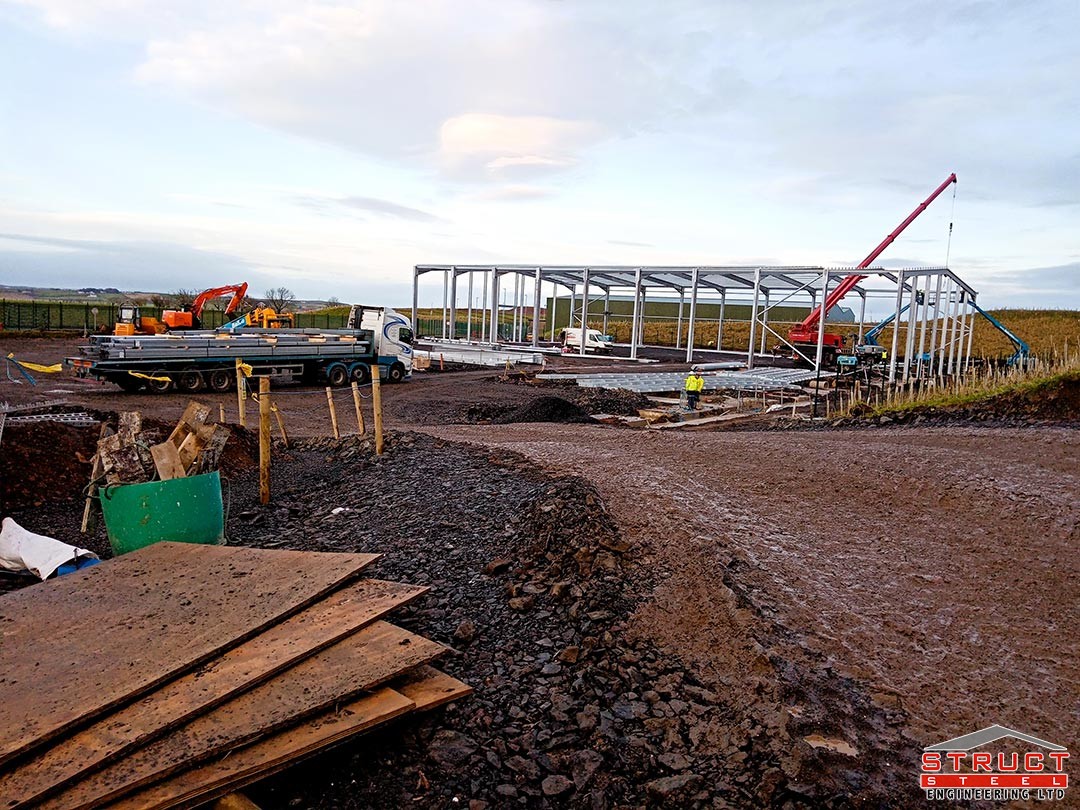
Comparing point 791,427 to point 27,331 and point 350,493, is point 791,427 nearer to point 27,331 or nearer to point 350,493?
→ point 350,493

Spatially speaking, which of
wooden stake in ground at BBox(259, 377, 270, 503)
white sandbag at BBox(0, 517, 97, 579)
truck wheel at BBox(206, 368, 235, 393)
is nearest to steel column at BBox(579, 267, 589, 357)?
truck wheel at BBox(206, 368, 235, 393)

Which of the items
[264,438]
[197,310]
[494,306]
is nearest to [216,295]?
[197,310]

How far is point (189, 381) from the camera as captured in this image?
828 inches

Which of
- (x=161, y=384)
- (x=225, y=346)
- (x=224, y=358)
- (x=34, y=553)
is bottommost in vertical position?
(x=34, y=553)

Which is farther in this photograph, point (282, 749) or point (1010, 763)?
point (1010, 763)

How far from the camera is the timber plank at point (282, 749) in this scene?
10.4 feet

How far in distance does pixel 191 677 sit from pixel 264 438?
16.5ft

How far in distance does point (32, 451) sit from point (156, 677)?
6.92 metres

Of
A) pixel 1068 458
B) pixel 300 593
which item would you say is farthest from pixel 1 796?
pixel 1068 458

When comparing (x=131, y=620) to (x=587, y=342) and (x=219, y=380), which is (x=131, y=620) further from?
(x=587, y=342)

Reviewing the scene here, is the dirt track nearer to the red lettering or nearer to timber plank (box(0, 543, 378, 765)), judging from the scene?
the red lettering

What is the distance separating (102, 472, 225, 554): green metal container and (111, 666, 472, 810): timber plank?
332cm

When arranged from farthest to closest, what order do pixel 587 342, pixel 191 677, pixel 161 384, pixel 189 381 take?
1. pixel 587 342
2. pixel 189 381
3. pixel 161 384
4. pixel 191 677

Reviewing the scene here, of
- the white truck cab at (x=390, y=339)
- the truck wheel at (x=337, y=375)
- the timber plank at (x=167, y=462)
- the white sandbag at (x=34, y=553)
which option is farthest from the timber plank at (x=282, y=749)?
the white truck cab at (x=390, y=339)
